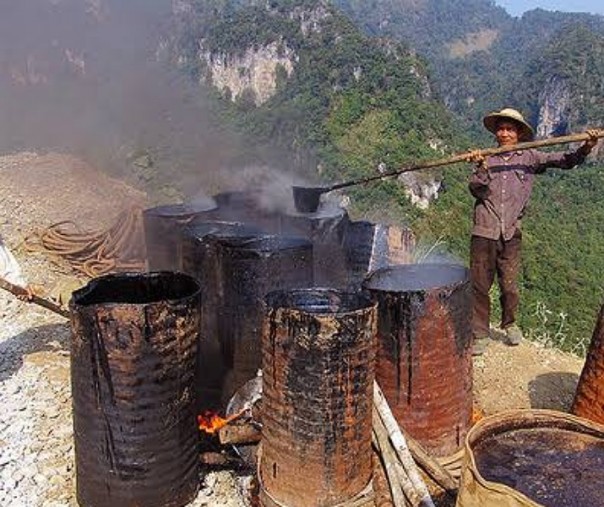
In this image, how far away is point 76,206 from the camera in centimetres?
1055

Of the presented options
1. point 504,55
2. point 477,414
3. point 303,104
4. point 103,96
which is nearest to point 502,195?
point 477,414

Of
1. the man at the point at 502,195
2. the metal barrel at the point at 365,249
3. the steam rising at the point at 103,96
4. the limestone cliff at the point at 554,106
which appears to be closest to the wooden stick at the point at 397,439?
the metal barrel at the point at 365,249

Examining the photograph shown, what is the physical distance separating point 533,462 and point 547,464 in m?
0.04

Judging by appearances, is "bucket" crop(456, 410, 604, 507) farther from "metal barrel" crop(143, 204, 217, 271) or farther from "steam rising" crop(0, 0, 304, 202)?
"steam rising" crop(0, 0, 304, 202)

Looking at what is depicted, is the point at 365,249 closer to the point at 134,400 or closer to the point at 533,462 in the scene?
the point at 134,400

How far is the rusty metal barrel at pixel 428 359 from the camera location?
329cm

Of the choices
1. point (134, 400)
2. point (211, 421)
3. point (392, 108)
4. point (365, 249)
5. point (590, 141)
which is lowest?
point (211, 421)

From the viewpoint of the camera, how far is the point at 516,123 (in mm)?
4777

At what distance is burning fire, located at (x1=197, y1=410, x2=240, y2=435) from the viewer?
3.55 metres

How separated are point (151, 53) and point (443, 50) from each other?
479ft

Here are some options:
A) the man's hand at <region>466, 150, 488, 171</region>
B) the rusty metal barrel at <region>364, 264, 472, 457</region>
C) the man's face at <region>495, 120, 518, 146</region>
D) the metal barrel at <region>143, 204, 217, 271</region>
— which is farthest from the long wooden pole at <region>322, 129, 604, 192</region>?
the metal barrel at <region>143, 204, 217, 271</region>

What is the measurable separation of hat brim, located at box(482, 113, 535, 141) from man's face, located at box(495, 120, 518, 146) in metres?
0.03

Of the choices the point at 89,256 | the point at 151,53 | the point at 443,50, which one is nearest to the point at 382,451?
the point at 89,256

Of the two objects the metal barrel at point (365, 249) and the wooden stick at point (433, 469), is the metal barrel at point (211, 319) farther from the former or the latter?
the wooden stick at point (433, 469)
